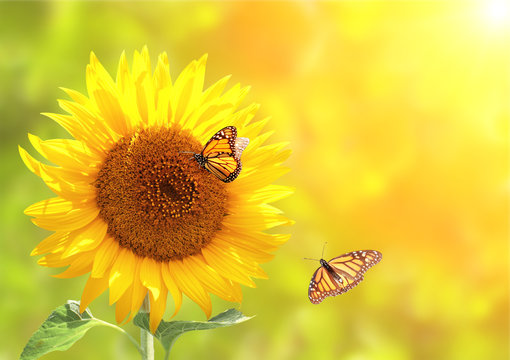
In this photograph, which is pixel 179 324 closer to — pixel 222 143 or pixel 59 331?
pixel 59 331

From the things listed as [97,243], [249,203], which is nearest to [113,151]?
[97,243]

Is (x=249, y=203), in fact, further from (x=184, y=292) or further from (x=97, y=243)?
(x=97, y=243)

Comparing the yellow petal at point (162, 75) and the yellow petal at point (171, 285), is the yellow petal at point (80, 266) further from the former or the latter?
the yellow petal at point (162, 75)

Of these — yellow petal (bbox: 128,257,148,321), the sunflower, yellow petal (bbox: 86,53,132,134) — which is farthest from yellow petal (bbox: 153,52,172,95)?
yellow petal (bbox: 128,257,148,321)

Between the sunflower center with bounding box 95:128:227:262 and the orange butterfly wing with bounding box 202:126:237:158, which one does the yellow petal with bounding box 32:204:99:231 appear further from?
the orange butterfly wing with bounding box 202:126:237:158

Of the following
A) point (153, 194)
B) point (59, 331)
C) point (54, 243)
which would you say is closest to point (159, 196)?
point (153, 194)

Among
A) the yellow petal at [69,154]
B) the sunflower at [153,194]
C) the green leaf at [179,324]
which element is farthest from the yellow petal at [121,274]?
the yellow petal at [69,154]
